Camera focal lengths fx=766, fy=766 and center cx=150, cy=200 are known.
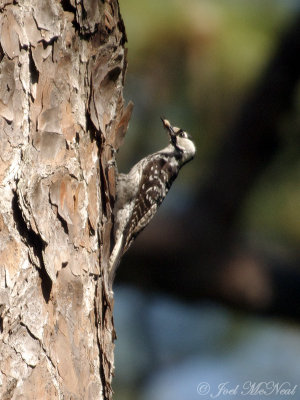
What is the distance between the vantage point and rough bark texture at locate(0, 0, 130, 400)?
2426 mm

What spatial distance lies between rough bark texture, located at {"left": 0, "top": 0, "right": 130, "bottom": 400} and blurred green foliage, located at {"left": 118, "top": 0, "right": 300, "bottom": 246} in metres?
0.93

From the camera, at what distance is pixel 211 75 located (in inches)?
158

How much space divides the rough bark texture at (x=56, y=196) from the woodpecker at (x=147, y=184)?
1.13 m

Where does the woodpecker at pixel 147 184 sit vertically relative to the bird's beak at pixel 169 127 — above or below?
below

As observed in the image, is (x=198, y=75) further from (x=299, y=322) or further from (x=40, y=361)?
(x=40, y=361)

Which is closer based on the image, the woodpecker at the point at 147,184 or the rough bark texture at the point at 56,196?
the rough bark texture at the point at 56,196

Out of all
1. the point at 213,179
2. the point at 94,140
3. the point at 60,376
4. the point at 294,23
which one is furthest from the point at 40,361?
the point at 294,23

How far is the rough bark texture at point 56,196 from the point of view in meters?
2.43

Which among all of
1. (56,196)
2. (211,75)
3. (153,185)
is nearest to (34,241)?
(56,196)

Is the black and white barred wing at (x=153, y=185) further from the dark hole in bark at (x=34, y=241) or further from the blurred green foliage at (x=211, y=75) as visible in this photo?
the dark hole in bark at (x=34, y=241)

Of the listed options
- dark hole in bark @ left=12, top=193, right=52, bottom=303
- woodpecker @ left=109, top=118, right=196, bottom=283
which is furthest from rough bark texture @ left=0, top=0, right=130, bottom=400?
woodpecker @ left=109, top=118, right=196, bottom=283

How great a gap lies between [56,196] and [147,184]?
6.37 feet

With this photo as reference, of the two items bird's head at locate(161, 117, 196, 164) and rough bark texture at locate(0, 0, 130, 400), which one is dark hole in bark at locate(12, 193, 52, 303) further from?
bird's head at locate(161, 117, 196, 164)

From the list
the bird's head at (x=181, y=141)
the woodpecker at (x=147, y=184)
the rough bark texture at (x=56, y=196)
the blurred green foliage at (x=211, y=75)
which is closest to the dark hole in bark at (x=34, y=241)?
the rough bark texture at (x=56, y=196)
